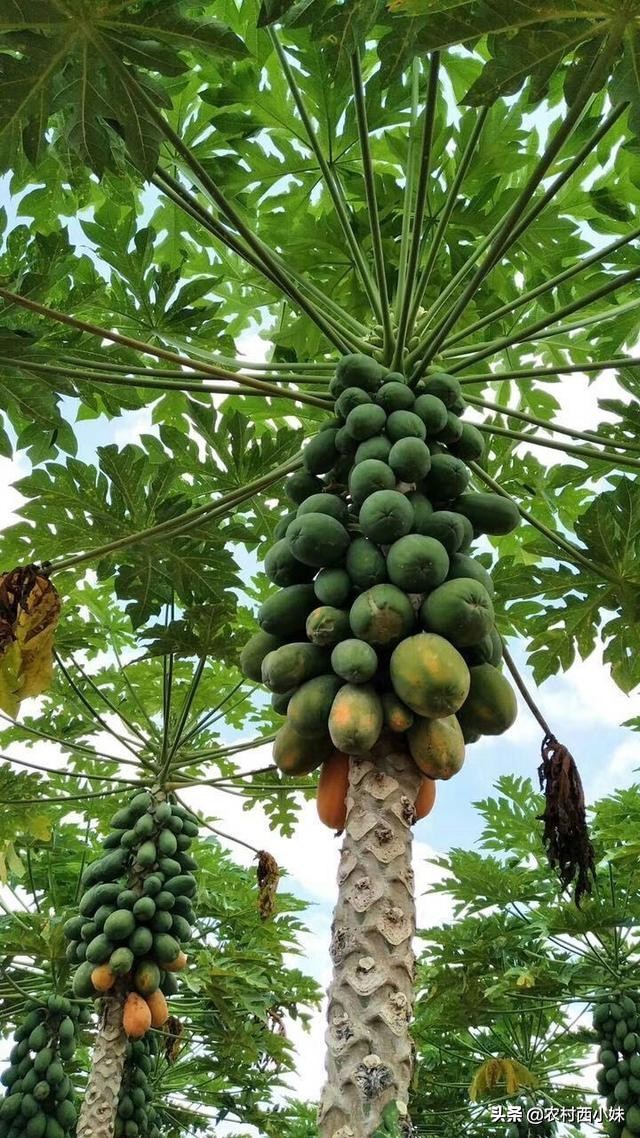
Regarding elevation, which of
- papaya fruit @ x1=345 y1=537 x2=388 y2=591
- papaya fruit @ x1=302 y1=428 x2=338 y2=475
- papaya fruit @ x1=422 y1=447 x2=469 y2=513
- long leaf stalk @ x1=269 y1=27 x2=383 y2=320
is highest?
long leaf stalk @ x1=269 y1=27 x2=383 y2=320

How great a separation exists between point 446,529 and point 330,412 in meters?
1.18

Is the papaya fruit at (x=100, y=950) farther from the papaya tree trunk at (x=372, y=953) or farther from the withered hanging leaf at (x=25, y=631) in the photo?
the papaya tree trunk at (x=372, y=953)

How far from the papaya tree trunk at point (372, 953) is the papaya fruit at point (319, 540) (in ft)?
1.65

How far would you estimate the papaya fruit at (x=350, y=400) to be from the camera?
8.63 feet

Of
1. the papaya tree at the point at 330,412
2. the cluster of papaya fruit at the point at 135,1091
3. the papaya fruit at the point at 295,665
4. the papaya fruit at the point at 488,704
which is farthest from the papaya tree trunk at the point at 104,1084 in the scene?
the papaya fruit at the point at 488,704

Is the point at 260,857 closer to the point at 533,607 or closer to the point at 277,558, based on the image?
the point at 533,607

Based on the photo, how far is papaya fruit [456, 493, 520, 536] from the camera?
8.46 ft

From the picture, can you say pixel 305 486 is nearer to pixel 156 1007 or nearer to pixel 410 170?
pixel 410 170

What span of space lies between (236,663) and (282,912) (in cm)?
410

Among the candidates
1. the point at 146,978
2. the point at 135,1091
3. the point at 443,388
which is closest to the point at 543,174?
the point at 443,388

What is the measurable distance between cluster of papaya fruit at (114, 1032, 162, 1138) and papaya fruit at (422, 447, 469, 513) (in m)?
4.91

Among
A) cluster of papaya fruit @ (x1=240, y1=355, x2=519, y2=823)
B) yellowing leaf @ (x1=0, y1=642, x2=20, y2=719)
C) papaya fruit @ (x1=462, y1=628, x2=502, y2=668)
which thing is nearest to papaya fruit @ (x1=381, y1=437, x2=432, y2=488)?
cluster of papaya fruit @ (x1=240, y1=355, x2=519, y2=823)

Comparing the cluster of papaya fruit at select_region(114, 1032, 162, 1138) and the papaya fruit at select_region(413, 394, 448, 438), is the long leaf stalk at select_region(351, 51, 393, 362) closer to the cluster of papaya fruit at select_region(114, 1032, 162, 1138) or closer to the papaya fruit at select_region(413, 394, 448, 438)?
the papaya fruit at select_region(413, 394, 448, 438)

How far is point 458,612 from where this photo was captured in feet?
6.95
